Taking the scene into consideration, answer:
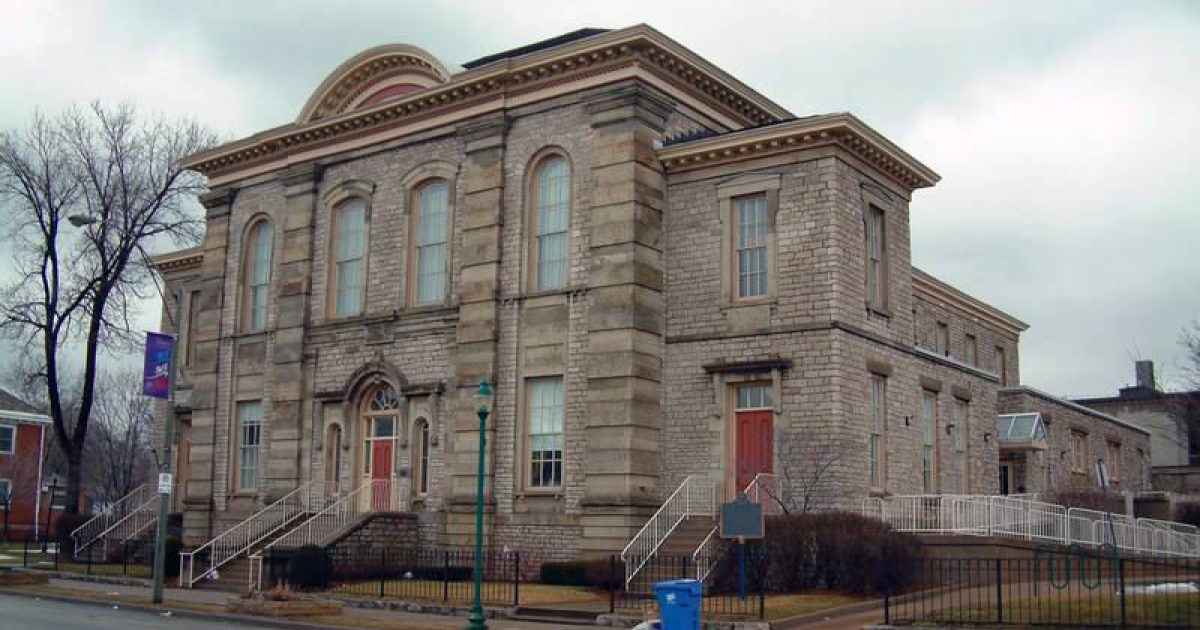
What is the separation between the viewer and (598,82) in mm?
31047

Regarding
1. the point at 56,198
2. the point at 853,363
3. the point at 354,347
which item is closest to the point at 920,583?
the point at 853,363

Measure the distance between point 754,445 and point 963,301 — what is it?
23892 mm

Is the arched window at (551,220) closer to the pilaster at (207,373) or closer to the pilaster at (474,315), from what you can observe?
the pilaster at (474,315)

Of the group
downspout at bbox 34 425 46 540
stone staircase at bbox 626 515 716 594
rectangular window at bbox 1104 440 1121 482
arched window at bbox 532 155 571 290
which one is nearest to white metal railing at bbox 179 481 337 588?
arched window at bbox 532 155 571 290

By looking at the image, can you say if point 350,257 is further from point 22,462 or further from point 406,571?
point 22,462

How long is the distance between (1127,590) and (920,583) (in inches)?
174

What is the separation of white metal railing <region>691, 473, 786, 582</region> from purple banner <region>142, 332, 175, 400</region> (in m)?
11.4

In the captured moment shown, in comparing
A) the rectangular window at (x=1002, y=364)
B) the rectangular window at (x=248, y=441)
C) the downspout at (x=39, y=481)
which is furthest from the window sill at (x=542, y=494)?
the downspout at (x=39, y=481)

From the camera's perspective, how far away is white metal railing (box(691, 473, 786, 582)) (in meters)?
26.3

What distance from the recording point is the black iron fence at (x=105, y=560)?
3653 cm

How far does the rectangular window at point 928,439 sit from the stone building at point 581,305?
7 cm

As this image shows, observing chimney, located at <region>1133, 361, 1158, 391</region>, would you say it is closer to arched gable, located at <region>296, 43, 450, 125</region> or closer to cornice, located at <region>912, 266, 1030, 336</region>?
cornice, located at <region>912, 266, 1030, 336</region>

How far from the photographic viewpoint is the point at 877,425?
2991 cm

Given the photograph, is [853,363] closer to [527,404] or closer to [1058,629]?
[527,404]
